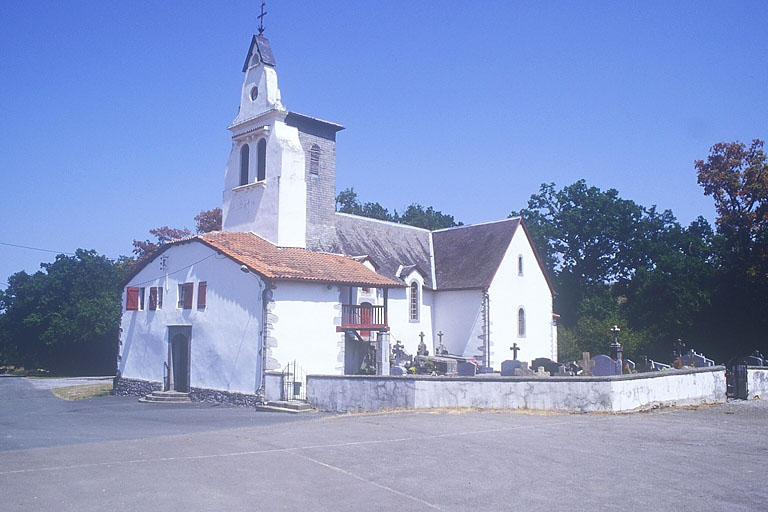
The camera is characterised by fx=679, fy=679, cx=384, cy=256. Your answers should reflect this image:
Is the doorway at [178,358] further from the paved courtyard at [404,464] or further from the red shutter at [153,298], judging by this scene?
the paved courtyard at [404,464]

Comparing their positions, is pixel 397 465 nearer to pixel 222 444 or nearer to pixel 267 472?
pixel 267 472

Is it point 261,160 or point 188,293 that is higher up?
point 261,160

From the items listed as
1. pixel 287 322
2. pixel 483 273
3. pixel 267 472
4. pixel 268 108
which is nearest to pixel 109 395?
pixel 287 322

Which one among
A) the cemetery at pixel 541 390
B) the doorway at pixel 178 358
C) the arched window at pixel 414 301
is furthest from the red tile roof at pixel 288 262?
the arched window at pixel 414 301

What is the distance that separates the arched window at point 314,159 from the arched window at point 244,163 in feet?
9.97

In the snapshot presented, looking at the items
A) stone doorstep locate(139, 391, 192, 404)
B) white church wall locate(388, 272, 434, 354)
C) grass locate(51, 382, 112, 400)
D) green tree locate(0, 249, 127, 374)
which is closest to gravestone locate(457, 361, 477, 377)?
white church wall locate(388, 272, 434, 354)

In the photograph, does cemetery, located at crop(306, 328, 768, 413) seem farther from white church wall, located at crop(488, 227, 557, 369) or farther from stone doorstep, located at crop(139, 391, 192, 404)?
white church wall, located at crop(488, 227, 557, 369)

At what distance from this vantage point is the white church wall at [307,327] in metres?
24.8

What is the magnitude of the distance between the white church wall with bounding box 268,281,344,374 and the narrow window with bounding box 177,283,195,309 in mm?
5167

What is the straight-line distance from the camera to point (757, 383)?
24047 millimetres

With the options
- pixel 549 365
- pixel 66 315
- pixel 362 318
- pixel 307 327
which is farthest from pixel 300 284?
pixel 66 315

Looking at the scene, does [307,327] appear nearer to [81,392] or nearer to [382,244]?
[382,244]

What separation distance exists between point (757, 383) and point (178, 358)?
2239cm

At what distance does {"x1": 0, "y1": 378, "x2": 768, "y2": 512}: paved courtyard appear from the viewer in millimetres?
8789
